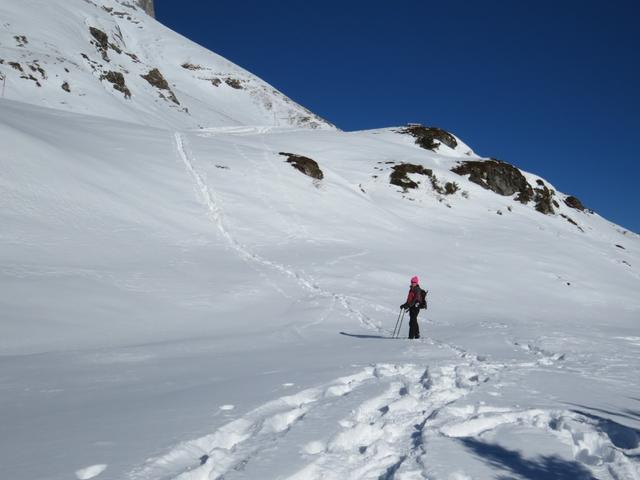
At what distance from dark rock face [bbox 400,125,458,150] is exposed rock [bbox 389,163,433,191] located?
15.6 meters

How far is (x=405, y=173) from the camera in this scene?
39.6m

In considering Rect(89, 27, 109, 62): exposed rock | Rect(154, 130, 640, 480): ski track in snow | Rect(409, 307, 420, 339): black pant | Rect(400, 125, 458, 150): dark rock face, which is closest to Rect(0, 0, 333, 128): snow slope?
Rect(89, 27, 109, 62): exposed rock

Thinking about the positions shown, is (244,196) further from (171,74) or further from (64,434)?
(171,74)

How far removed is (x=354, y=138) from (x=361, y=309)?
1630 inches

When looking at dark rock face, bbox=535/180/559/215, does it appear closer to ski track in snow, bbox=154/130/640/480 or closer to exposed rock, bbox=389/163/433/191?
exposed rock, bbox=389/163/433/191

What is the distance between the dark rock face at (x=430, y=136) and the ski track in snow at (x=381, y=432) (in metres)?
51.7

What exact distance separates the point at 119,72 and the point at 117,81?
378 cm

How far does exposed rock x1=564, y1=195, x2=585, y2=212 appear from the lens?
54.1m

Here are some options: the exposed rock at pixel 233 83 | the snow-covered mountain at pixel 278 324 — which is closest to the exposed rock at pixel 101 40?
the exposed rock at pixel 233 83

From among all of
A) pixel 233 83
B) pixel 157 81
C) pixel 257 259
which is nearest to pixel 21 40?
pixel 157 81

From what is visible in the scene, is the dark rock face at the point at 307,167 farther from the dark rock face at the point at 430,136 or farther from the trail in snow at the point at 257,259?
the dark rock face at the point at 430,136

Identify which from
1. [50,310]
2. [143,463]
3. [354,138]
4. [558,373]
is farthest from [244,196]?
[354,138]

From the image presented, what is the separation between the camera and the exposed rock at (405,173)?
38.4m

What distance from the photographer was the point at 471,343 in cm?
1023
